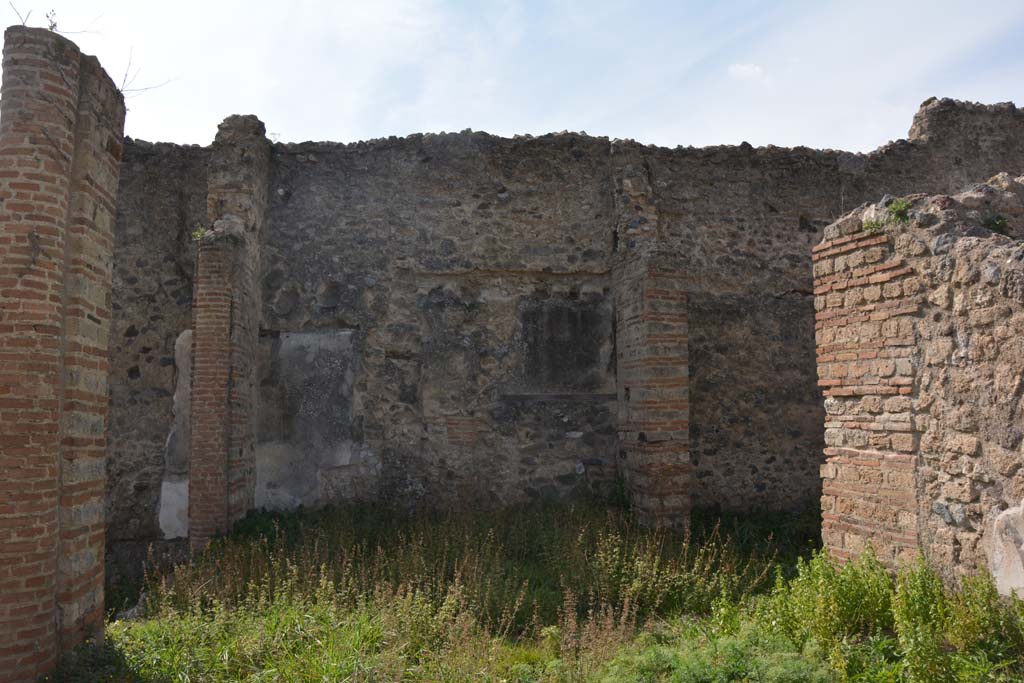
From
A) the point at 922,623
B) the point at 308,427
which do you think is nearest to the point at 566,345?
the point at 308,427

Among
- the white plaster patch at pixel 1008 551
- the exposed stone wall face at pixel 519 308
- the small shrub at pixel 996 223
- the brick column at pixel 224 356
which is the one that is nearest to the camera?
the white plaster patch at pixel 1008 551

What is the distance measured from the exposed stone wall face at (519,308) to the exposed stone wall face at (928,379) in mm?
3906

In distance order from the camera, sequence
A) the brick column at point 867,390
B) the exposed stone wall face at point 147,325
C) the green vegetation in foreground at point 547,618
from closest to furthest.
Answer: the green vegetation in foreground at point 547,618
the brick column at point 867,390
the exposed stone wall face at point 147,325

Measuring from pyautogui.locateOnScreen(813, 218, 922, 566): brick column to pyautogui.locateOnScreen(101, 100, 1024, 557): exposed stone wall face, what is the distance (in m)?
3.71

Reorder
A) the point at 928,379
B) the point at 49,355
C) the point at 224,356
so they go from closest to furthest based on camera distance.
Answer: the point at 49,355 < the point at 928,379 < the point at 224,356

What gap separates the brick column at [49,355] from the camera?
13.4ft

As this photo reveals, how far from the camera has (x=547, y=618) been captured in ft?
19.2

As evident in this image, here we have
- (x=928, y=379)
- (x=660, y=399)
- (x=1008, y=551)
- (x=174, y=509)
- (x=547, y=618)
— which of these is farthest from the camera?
(x=174, y=509)

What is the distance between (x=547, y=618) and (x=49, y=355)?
161 inches

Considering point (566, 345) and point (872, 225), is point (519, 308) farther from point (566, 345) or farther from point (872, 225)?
point (872, 225)

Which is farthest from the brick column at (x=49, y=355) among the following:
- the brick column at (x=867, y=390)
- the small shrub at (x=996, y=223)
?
the small shrub at (x=996, y=223)

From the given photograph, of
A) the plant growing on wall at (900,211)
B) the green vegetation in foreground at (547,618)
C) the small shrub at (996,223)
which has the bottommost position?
the green vegetation in foreground at (547,618)

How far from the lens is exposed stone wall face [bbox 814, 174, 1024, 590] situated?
418 centimetres

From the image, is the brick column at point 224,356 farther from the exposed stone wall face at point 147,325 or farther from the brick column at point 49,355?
the brick column at point 49,355
